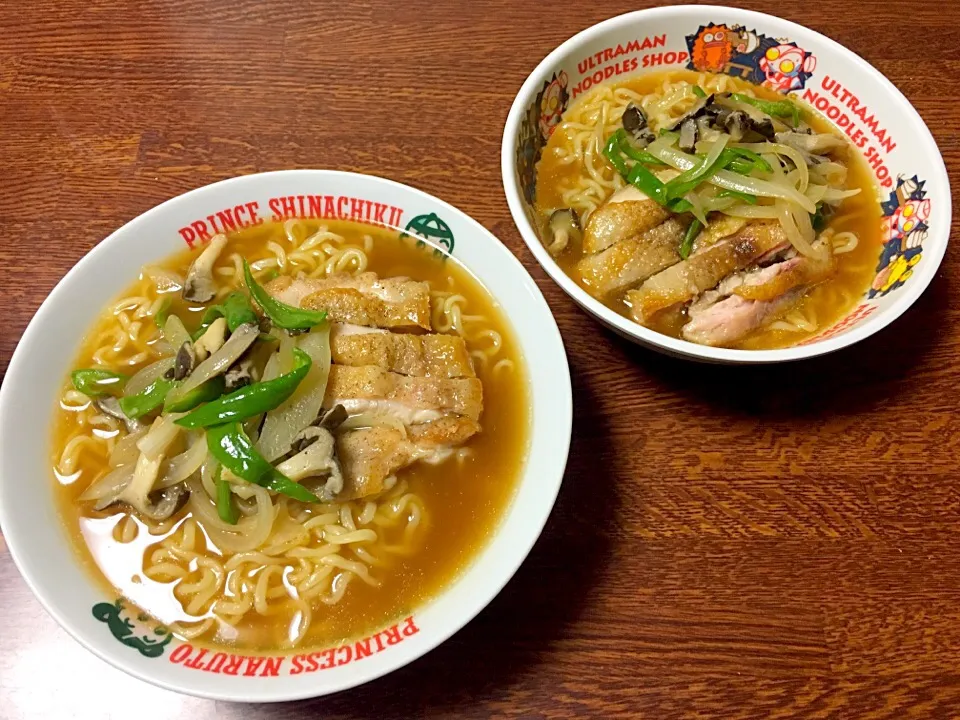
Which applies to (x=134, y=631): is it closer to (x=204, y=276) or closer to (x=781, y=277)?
(x=204, y=276)

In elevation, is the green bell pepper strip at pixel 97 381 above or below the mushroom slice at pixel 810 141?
Answer: below

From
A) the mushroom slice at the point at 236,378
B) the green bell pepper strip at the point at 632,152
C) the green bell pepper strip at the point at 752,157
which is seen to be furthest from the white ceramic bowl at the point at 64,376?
the green bell pepper strip at the point at 752,157

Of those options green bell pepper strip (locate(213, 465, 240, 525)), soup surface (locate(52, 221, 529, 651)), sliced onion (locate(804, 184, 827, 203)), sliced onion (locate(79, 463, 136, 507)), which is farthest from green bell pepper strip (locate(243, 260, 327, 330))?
sliced onion (locate(804, 184, 827, 203))

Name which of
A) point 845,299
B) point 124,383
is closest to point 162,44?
point 124,383

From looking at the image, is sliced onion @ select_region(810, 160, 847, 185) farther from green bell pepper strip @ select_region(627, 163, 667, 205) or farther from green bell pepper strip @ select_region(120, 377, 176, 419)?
green bell pepper strip @ select_region(120, 377, 176, 419)

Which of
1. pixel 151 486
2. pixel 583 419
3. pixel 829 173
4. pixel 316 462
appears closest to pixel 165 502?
pixel 151 486

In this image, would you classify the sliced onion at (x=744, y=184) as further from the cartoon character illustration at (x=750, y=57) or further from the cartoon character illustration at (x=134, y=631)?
the cartoon character illustration at (x=134, y=631)

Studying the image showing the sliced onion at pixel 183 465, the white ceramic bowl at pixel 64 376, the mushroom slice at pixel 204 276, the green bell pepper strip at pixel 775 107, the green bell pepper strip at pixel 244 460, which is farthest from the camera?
the green bell pepper strip at pixel 775 107
